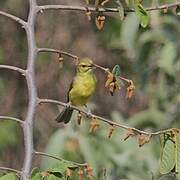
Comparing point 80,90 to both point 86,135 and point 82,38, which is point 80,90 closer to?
point 86,135

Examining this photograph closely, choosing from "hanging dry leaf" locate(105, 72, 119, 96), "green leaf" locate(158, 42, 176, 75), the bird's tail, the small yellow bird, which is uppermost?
"green leaf" locate(158, 42, 176, 75)

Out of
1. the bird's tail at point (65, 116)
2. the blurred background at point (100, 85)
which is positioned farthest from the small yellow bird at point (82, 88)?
the blurred background at point (100, 85)

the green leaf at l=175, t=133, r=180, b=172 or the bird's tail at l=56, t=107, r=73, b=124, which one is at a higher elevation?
the bird's tail at l=56, t=107, r=73, b=124

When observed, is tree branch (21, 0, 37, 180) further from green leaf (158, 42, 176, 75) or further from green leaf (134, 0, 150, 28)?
green leaf (158, 42, 176, 75)

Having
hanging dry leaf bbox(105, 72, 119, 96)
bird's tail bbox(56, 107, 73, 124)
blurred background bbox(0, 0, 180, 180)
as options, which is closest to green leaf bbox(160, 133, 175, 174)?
hanging dry leaf bbox(105, 72, 119, 96)

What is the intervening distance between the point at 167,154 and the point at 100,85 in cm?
598

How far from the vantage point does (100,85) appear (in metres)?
8.20

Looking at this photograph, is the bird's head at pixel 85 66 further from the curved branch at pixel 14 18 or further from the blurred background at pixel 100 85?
the curved branch at pixel 14 18

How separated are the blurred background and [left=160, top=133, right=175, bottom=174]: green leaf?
2.26ft

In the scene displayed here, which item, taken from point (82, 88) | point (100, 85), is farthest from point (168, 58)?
point (100, 85)

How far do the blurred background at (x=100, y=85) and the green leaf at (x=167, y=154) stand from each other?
2.26ft

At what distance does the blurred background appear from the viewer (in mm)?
4711

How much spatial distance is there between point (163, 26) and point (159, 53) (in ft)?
0.70

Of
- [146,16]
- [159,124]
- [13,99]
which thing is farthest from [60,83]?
[146,16]
